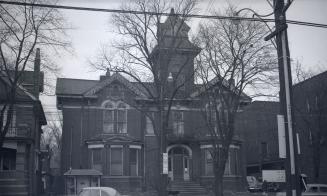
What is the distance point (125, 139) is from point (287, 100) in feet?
83.3

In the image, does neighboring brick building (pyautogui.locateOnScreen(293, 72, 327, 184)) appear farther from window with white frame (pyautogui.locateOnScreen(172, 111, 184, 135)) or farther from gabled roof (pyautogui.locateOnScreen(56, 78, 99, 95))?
gabled roof (pyautogui.locateOnScreen(56, 78, 99, 95))

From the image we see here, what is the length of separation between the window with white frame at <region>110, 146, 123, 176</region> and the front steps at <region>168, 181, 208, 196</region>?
4769 millimetres

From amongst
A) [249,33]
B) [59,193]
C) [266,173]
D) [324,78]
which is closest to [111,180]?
[59,193]

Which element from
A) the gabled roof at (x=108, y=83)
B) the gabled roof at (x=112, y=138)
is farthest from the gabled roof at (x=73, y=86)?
the gabled roof at (x=112, y=138)

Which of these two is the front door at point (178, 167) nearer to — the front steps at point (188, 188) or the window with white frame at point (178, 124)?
the front steps at point (188, 188)

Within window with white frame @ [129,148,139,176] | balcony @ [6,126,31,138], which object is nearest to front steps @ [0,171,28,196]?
balcony @ [6,126,31,138]

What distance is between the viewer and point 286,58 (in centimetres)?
1336

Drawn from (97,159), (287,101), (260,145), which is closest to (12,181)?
(97,159)

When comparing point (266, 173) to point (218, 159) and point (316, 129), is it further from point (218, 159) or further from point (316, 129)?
point (316, 129)

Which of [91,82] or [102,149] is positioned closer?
[102,149]

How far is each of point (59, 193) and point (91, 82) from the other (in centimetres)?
1109

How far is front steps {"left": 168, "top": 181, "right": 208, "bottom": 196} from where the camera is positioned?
1447 inches

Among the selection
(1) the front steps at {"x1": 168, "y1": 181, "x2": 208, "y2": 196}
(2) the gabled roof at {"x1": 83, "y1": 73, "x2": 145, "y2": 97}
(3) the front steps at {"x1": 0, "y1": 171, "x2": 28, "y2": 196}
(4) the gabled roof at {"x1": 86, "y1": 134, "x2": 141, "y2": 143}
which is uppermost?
(2) the gabled roof at {"x1": 83, "y1": 73, "x2": 145, "y2": 97}

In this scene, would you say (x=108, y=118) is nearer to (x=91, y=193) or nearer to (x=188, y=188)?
(x=188, y=188)
